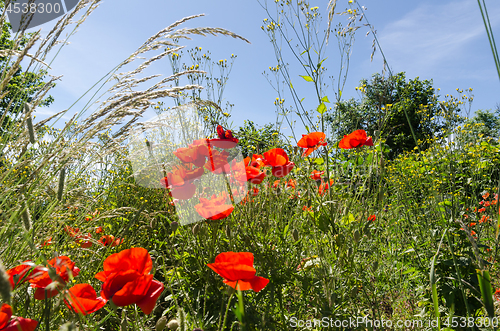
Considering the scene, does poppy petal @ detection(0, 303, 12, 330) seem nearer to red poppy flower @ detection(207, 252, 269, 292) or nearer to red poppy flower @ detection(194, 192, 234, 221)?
red poppy flower @ detection(207, 252, 269, 292)

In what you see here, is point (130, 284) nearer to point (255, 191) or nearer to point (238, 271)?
point (238, 271)

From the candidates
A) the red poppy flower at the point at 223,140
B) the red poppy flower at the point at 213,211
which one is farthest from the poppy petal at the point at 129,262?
the red poppy flower at the point at 223,140

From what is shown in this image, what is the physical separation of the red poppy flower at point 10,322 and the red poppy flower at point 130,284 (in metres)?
0.13

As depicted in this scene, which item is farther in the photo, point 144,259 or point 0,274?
point 144,259

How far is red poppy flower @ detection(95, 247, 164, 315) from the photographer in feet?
1.96

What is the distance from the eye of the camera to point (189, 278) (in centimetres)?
120

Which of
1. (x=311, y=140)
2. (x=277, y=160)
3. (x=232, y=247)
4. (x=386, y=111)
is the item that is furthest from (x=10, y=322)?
(x=386, y=111)

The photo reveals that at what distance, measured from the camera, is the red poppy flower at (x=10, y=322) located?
50 cm

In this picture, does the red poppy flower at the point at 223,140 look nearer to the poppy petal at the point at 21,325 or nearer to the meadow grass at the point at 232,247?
the meadow grass at the point at 232,247

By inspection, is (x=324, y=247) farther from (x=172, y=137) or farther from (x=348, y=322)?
(x=172, y=137)

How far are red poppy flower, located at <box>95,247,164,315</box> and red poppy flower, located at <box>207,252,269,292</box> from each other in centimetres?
14

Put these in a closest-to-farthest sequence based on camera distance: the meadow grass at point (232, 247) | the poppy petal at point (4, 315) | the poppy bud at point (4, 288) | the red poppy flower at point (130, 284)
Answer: the poppy bud at point (4, 288), the poppy petal at point (4, 315), the red poppy flower at point (130, 284), the meadow grass at point (232, 247)

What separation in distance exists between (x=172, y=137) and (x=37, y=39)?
1.17 m

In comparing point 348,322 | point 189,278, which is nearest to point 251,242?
point 189,278
